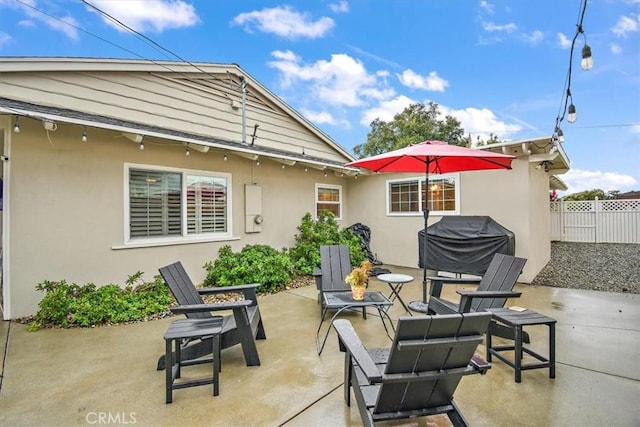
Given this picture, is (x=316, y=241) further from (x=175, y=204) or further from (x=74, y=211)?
(x=74, y=211)

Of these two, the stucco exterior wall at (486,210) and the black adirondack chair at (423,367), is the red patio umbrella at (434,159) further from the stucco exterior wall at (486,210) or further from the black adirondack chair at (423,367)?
the black adirondack chair at (423,367)

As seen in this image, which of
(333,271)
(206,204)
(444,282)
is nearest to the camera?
(444,282)

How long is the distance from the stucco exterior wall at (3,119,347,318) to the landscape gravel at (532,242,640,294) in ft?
25.4

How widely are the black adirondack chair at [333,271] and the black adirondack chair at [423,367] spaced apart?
2386 mm

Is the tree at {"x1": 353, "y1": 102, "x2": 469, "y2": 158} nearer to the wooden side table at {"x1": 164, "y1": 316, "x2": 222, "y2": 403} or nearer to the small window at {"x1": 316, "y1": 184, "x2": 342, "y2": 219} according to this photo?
the small window at {"x1": 316, "y1": 184, "x2": 342, "y2": 219}

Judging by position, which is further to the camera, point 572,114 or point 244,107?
point 244,107

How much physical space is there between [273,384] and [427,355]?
60.1 inches

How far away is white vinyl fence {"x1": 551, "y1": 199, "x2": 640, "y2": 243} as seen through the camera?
10367 mm

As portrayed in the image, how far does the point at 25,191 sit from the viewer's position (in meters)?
4.25

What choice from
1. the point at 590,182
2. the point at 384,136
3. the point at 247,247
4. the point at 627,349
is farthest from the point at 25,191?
the point at 590,182

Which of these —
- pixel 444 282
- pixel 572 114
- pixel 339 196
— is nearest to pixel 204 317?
pixel 444 282

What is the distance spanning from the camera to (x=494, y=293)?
3.08m

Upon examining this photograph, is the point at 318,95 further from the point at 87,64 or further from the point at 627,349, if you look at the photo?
the point at 627,349

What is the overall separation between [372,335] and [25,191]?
5213 mm
